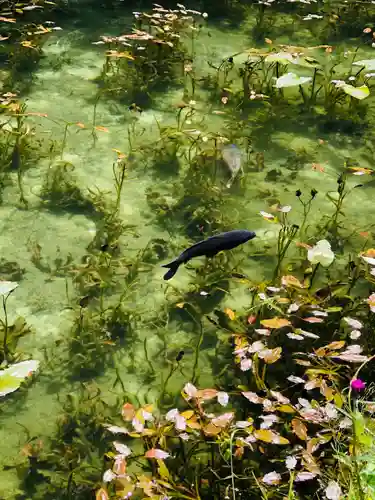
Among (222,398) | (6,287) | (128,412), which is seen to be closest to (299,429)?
(222,398)

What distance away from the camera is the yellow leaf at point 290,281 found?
313cm

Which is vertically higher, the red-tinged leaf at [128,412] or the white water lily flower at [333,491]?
the white water lily flower at [333,491]

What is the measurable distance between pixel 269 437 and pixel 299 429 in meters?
0.16

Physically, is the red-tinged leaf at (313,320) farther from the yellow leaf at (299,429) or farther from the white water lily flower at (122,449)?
the white water lily flower at (122,449)

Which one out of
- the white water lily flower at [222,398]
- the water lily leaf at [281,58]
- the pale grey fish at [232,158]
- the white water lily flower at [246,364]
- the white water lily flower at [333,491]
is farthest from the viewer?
the water lily leaf at [281,58]

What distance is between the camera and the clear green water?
9.40ft

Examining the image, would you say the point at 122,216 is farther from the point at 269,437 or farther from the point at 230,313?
the point at 269,437

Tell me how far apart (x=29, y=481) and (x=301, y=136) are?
3534mm

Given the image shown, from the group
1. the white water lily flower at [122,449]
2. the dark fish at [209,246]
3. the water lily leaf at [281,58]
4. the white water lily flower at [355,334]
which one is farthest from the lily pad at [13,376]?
Answer: the water lily leaf at [281,58]

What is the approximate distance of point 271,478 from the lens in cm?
229

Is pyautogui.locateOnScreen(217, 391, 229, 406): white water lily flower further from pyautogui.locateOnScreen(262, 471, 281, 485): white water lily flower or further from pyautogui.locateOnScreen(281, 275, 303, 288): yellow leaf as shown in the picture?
pyautogui.locateOnScreen(281, 275, 303, 288): yellow leaf

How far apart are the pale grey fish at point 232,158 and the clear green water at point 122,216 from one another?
0.12 metres

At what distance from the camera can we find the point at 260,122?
499cm

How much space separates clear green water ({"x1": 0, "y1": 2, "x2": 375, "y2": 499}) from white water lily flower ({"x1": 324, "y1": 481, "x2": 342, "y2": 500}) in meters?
0.92
